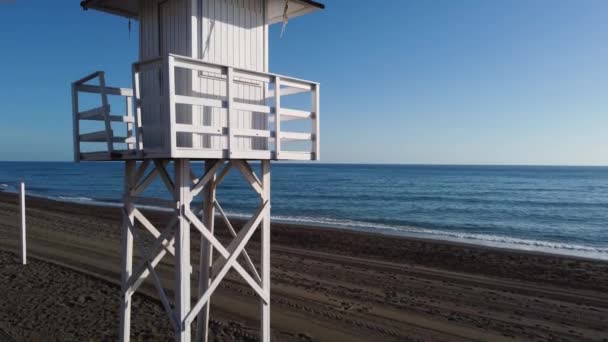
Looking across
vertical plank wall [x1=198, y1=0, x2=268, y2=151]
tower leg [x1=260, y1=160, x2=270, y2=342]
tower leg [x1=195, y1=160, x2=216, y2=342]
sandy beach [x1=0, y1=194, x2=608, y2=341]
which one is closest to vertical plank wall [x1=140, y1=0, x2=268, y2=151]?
vertical plank wall [x1=198, y1=0, x2=268, y2=151]

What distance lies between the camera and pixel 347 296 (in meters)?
9.70

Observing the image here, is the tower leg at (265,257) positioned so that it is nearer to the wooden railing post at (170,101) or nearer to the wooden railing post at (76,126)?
the wooden railing post at (170,101)

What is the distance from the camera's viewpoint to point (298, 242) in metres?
17.4

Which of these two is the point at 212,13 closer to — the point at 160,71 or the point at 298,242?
the point at 160,71

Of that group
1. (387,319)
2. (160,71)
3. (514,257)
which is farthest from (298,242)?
(160,71)

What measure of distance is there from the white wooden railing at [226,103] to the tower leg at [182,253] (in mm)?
382

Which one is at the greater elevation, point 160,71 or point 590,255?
point 160,71

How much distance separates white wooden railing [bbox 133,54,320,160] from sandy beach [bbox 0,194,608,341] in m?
3.39

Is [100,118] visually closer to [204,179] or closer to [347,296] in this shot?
[204,179]

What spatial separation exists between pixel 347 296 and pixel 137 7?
23.2ft

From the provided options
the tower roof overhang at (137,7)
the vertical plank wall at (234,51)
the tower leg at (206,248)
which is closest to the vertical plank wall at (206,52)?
the vertical plank wall at (234,51)

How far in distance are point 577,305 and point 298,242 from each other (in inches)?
392

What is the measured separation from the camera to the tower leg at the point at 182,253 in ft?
17.1

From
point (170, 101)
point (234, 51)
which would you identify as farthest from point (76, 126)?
point (234, 51)
